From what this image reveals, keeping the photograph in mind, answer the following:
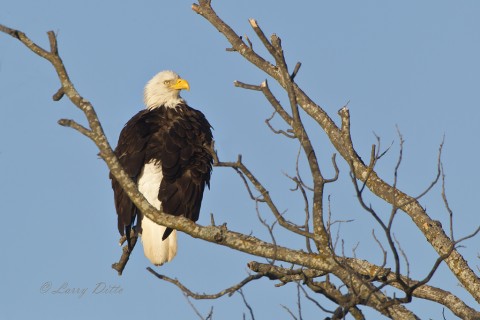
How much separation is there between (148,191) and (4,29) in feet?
9.59

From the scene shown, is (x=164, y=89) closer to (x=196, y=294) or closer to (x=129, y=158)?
(x=129, y=158)

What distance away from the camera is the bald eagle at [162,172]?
24.2 feet

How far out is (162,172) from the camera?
740 centimetres

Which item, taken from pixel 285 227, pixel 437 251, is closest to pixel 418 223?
pixel 437 251

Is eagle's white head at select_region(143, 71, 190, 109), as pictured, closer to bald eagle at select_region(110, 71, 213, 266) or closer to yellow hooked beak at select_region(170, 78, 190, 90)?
yellow hooked beak at select_region(170, 78, 190, 90)

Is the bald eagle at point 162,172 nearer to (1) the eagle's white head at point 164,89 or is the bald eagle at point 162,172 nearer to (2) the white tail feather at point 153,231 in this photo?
(2) the white tail feather at point 153,231

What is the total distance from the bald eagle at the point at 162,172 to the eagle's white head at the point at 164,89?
772 millimetres

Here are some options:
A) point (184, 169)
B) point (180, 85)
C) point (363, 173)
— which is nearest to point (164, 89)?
point (180, 85)

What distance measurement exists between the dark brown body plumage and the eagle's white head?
2.51 feet

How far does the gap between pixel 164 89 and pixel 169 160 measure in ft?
5.41

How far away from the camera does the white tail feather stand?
743 cm

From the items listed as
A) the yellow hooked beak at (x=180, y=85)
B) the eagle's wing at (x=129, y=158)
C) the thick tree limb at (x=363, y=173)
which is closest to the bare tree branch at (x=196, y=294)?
the thick tree limb at (x=363, y=173)

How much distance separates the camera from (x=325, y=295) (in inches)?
189

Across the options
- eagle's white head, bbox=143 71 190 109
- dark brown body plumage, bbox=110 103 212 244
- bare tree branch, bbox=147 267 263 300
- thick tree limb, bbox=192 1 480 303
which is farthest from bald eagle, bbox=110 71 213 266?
bare tree branch, bbox=147 267 263 300
